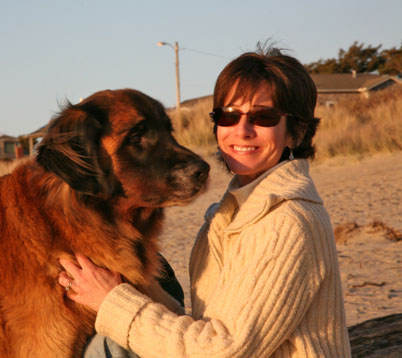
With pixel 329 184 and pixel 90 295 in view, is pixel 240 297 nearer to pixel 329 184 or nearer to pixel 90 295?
pixel 90 295

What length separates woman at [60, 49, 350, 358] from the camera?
2307 mm

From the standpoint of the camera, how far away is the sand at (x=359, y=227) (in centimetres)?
617

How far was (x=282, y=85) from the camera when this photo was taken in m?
2.78

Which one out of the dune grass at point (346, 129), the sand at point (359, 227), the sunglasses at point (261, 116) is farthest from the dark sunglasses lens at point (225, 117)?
the dune grass at point (346, 129)

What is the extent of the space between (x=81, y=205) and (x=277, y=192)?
3.14ft

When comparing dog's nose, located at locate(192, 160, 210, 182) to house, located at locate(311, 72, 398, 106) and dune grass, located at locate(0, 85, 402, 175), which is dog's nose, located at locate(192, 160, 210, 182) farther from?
house, located at locate(311, 72, 398, 106)

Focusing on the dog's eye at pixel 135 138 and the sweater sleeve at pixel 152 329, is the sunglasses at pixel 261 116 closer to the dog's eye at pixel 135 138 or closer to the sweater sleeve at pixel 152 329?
the dog's eye at pixel 135 138

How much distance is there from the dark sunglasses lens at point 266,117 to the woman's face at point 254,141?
20mm

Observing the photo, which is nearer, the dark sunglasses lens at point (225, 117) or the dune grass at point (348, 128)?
the dark sunglasses lens at point (225, 117)

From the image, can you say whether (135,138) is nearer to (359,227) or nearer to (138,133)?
(138,133)

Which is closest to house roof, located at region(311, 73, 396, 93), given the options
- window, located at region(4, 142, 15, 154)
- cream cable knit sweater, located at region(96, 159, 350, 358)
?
window, located at region(4, 142, 15, 154)

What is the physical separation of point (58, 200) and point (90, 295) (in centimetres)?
48

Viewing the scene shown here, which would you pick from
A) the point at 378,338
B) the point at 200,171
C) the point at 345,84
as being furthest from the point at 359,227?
the point at 345,84

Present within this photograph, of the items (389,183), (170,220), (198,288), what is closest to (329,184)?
(389,183)
